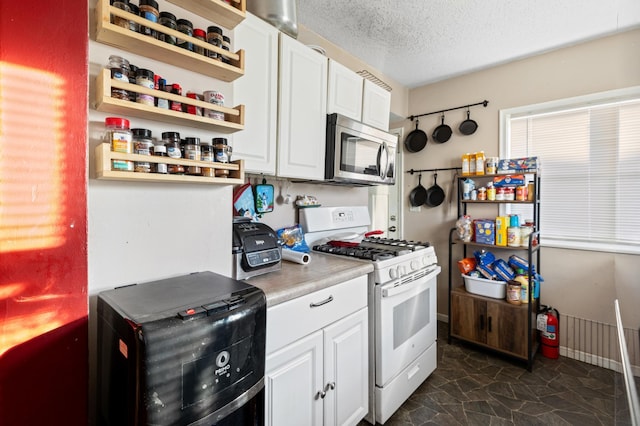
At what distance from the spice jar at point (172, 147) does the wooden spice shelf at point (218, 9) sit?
51 centimetres

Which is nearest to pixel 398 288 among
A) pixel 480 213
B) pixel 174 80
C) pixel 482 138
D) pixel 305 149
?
pixel 305 149

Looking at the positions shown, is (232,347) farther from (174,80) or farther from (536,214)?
(536,214)

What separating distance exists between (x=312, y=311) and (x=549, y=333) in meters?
2.31

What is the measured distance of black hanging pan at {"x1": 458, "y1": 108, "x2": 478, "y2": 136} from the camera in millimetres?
2900

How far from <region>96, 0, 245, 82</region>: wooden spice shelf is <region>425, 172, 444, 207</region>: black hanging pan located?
2.53 metres

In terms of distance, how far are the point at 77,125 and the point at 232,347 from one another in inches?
29.0

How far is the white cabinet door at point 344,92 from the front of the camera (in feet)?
6.19

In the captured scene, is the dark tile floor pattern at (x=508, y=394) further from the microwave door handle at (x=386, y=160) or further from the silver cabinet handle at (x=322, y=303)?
the microwave door handle at (x=386, y=160)

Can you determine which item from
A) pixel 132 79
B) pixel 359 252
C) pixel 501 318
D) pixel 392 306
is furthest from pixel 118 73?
pixel 501 318

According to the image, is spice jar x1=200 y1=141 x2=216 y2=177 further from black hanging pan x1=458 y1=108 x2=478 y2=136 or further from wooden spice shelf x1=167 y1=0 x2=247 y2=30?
black hanging pan x1=458 y1=108 x2=478 y2=136

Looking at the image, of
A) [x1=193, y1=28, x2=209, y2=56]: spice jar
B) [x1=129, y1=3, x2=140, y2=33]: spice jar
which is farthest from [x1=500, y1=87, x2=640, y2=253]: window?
[x1=129, y1=3, x2=140, y2=33]: spice jar

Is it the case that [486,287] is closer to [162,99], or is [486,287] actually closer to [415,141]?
[415,141]

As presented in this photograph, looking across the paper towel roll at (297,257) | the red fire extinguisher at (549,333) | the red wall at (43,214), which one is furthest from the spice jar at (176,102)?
the red fire extinguisher at (549,333)

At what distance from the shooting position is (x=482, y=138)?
2.87 meters
